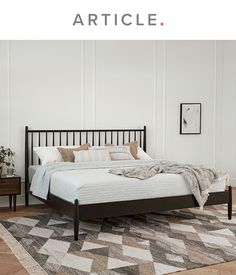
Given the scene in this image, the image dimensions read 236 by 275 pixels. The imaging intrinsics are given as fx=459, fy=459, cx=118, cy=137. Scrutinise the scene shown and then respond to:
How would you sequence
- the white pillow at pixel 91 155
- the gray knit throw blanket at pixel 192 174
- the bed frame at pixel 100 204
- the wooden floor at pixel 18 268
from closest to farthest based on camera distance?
1. the wooden floor at pixel 18 268
2. the bed frame at pixel 100 204
3. the gray knit throw blanket at pixel 192 174
4. the white pillow at pixel 91 155

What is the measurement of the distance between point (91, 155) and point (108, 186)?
4.93 feet

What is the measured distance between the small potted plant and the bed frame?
21cm

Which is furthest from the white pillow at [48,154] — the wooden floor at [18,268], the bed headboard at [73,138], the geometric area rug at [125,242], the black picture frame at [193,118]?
the black picture frame at [193,118]

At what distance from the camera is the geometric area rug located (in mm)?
3830

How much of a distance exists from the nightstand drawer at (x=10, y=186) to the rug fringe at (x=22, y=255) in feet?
3.30

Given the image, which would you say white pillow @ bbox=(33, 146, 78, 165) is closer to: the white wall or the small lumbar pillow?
the small lumbar pillow

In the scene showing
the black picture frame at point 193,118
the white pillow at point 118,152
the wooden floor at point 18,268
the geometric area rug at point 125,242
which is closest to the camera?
the wooden floor at point 18,268

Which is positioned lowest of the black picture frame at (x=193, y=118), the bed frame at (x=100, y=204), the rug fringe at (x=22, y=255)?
the rug fringe at (x=22, y=255)

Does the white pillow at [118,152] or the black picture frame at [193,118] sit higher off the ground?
the black picture frame at [193,118]

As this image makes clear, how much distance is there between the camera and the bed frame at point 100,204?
4609mm

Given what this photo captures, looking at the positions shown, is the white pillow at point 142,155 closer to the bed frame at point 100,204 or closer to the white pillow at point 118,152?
the white pillow at point 118,152

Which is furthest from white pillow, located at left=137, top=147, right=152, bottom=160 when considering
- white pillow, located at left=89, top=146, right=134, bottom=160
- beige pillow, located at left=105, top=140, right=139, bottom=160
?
white pillow, located at left=89, top=146, right=134, bottom=160

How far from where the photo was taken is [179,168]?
5.42m
